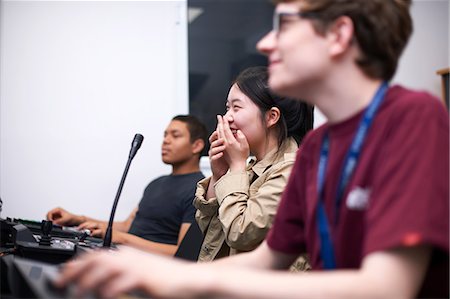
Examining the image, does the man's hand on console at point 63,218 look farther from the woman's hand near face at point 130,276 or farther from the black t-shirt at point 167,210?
the woman's hand near face at point 130,276

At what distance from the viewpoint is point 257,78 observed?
188cm

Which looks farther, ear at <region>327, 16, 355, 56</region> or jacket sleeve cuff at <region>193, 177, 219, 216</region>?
jacket sleeve cuff at <region>193, 177, 219, 216</region>

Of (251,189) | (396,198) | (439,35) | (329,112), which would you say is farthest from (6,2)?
(396,198)

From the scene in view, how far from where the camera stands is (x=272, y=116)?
1877 millimetres

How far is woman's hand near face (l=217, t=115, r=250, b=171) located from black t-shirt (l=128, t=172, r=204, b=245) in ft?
3.56

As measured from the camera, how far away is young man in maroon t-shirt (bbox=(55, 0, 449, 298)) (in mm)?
688

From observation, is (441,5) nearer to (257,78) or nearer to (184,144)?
(184,144)

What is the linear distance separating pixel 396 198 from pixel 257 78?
1171 millimetres

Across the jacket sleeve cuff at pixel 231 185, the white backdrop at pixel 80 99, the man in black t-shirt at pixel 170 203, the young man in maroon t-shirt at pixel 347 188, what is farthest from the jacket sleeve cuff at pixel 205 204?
the white backdrop at pixel 80 99

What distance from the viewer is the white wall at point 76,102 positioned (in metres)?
3.38

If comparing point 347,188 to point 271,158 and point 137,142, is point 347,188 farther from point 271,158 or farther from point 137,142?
point 137,142

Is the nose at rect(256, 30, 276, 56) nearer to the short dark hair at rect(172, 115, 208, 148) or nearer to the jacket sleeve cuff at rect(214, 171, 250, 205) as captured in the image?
the jacket sleeve cuff at rect(214, 171, 250, 205)

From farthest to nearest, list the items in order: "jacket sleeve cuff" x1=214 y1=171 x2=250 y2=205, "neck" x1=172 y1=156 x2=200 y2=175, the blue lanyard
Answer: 1. "neck" x1=172 y1=156 x2=200 y2=175
2. "jacket sleeve cuff" x1=214 y1=171 x2=250 y2=205
3. the blue lanyard

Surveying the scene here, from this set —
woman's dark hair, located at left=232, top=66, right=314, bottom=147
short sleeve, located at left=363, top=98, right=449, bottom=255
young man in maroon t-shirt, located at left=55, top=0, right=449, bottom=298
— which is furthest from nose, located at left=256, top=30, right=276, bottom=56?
woman's dark hair, located at left=232, top=66, right=314, bottom=147
